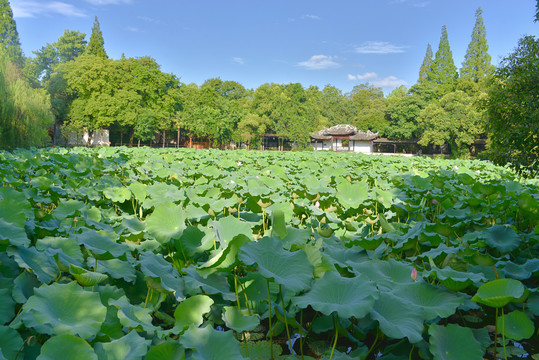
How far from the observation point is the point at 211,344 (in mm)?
939

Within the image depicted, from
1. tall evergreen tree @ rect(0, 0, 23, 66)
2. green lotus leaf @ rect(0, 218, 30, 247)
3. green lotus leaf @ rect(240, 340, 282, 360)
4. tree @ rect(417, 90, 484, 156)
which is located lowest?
green lotus leaf @ rect(240, 340, 282, 360)

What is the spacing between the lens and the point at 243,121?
37.1 m

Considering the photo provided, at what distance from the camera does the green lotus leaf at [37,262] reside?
3.78ft

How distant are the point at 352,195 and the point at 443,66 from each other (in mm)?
44434

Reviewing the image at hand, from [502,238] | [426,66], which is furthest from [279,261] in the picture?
[426,66]

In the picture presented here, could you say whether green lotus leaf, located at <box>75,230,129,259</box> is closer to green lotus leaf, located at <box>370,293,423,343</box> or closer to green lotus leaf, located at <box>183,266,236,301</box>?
green lotus leaf, located at <box>183,266,236,301</box>

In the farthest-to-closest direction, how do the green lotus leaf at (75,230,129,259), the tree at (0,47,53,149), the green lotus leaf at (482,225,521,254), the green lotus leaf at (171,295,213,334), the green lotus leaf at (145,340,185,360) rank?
the tree at (0,47,53,149) < the green lotus leaf at (482,225,521,254) < the green lotus leaf at (75,230,129,259) < the green lotus leaf at (171,295,213,334) < the green lotus leaf at (145,340,185,360)

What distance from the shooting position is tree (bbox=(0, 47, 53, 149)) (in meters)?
11.8

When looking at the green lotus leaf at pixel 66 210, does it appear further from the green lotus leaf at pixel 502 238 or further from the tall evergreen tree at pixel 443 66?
the tall evergreen tree at pixel 443 66

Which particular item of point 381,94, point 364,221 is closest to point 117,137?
point 364,221

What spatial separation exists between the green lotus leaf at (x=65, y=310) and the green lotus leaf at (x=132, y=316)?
0.05m

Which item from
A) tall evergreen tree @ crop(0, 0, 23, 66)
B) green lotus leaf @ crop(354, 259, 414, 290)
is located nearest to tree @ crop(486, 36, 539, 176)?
green lotus leaf @ crop(354, 259, 414, 290)

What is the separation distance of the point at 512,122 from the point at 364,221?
124 inches

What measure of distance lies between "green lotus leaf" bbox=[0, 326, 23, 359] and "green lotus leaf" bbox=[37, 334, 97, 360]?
0.51 feet
